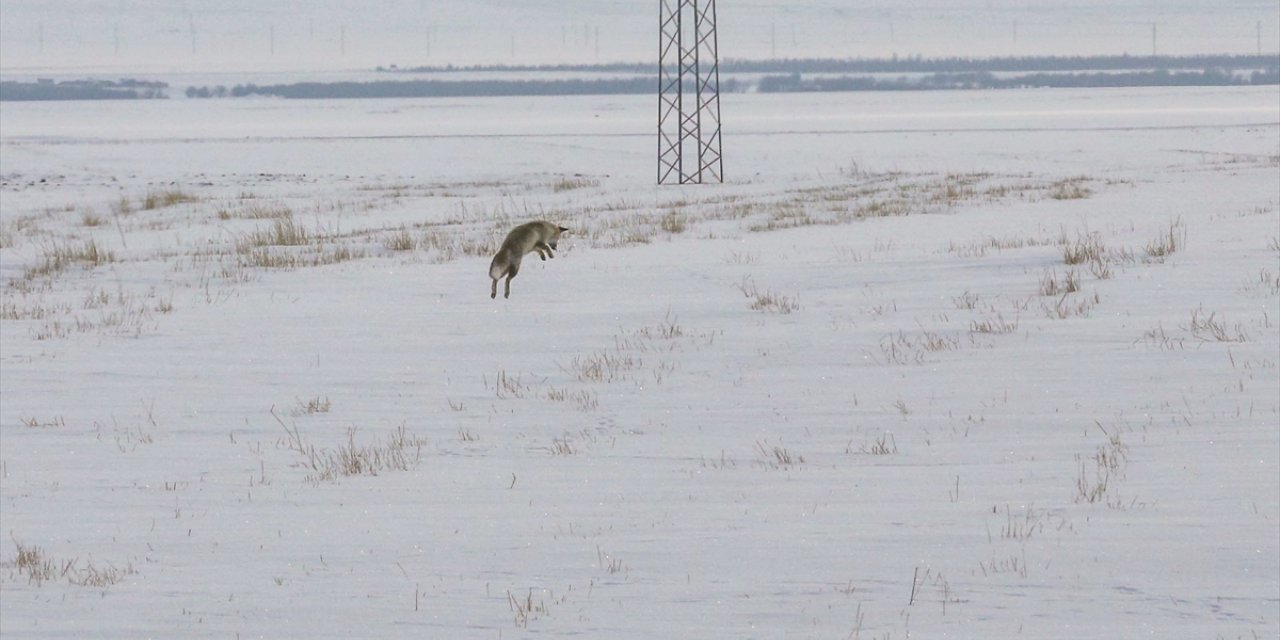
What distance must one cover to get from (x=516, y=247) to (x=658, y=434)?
5278mm

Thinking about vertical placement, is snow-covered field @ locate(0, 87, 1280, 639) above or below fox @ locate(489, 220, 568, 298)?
below

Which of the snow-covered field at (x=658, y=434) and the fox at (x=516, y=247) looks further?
the fox at (x=516, y=247)

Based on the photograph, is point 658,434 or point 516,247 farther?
point 516,247

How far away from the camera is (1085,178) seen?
31.0m

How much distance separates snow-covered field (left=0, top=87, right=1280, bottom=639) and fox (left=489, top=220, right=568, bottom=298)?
262 mm

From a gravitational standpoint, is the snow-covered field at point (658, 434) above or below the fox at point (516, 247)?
below

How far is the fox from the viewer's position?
40.0ft

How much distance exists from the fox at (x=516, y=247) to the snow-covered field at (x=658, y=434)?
10.3 inches

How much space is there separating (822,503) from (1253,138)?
55848 millimetres

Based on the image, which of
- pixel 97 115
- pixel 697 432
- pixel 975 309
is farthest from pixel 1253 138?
pixel 97 115

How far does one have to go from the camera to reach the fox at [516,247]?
1218cm

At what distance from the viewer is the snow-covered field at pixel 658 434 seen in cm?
476

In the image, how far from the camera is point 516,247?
12383mm

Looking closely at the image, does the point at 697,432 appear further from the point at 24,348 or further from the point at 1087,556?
the point at 24,348
